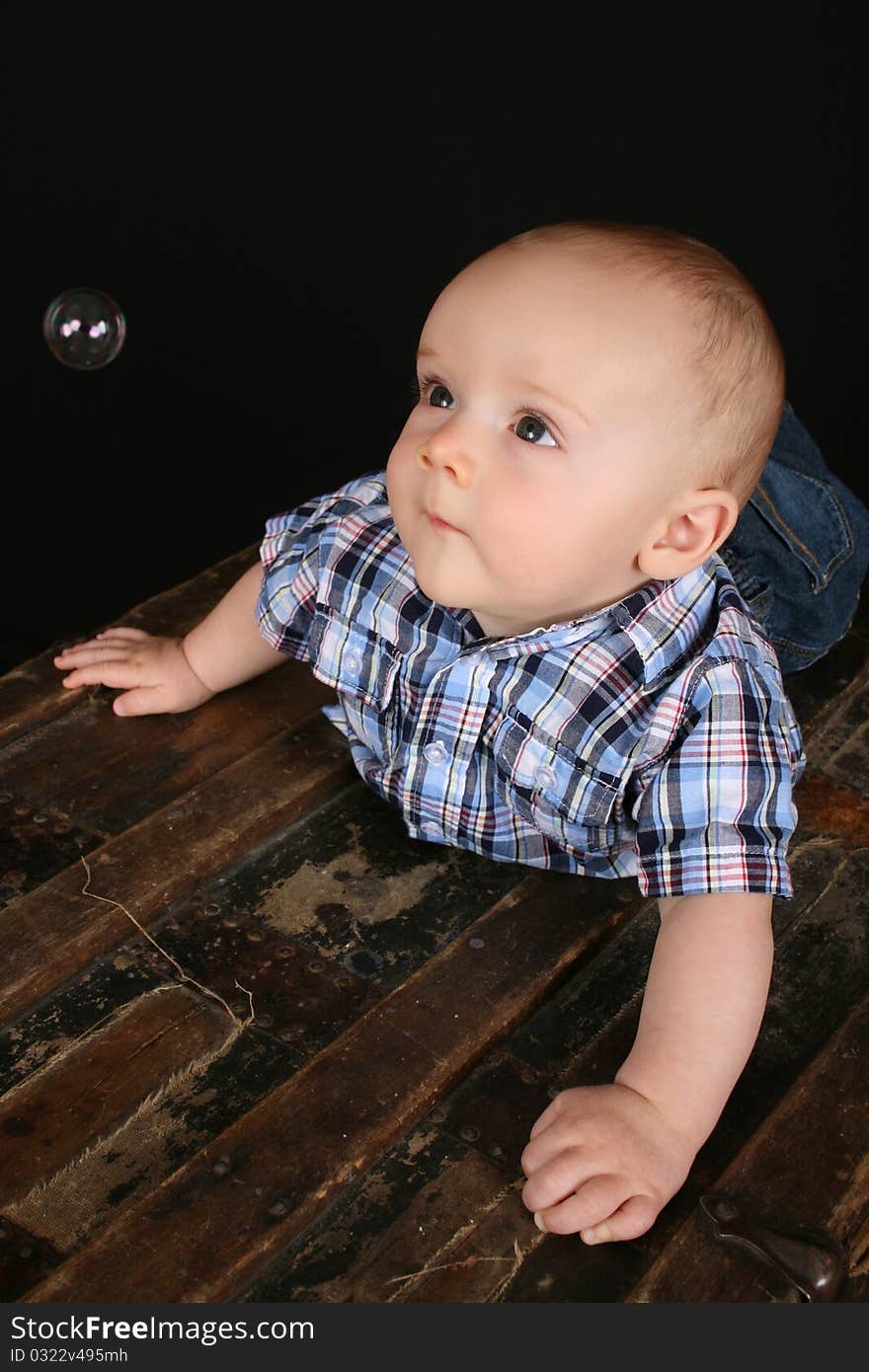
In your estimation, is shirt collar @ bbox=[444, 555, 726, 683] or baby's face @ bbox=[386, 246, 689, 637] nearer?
baby's face @ bbox=[386, 246, 689, 637]

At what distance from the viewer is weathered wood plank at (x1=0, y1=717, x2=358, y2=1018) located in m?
1.46

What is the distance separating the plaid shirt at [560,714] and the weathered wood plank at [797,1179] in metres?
0.17

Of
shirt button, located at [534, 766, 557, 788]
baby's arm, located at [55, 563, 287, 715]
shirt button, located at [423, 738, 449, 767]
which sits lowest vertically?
shirt button, located at [534, 766, 557, 788]

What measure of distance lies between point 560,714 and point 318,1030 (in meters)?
A: 0.36

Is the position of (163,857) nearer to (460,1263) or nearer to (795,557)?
(460,1263)

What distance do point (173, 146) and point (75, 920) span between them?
202 cm

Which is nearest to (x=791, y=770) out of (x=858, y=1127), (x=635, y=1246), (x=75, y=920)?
(x=858, y=1127)

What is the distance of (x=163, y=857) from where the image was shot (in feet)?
5.19

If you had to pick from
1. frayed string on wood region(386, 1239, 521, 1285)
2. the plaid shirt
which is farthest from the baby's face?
frayed string on wood region(386, 1239, 521, 1285)

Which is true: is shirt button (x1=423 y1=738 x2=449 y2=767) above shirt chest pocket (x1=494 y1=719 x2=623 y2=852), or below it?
above

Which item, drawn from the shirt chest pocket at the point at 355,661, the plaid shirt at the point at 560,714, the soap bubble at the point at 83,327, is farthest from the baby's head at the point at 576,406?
the soap bubble at the point at 83,327

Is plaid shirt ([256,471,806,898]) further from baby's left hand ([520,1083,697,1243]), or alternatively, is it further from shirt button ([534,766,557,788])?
baby's left hand ([520,1083,697,1243])

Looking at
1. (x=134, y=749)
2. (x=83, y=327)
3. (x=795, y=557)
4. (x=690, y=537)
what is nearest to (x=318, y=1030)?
(x=134, y=749)

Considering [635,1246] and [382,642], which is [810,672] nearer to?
[382,642]
